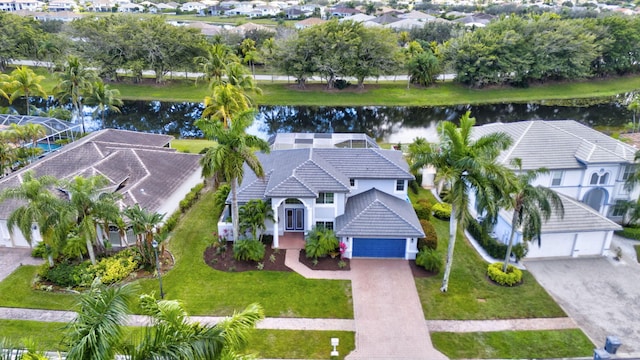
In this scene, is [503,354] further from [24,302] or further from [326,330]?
[24,302]

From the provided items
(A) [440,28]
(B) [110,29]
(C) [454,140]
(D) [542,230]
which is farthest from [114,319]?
(A) [440,28]

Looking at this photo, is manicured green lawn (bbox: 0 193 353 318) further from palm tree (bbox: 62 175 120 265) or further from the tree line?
the tree line

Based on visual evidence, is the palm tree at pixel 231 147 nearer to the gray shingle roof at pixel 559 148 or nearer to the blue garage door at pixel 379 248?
the blue garage door at pixel 379 248

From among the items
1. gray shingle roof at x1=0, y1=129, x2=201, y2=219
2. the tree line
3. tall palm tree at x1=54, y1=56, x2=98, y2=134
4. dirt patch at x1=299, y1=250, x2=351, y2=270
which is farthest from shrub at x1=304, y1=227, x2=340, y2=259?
the tree line

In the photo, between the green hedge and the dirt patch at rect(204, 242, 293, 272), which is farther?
the green hedge

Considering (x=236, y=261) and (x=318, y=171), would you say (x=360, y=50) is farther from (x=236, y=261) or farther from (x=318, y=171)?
(x=236, y=261)

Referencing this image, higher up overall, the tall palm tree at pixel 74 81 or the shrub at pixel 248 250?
the tall palm tree at pixel 74 81

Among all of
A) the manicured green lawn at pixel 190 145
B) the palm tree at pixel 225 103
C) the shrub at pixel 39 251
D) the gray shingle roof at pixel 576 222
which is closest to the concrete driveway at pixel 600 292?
the gray shingle roof at pixel 576 222
